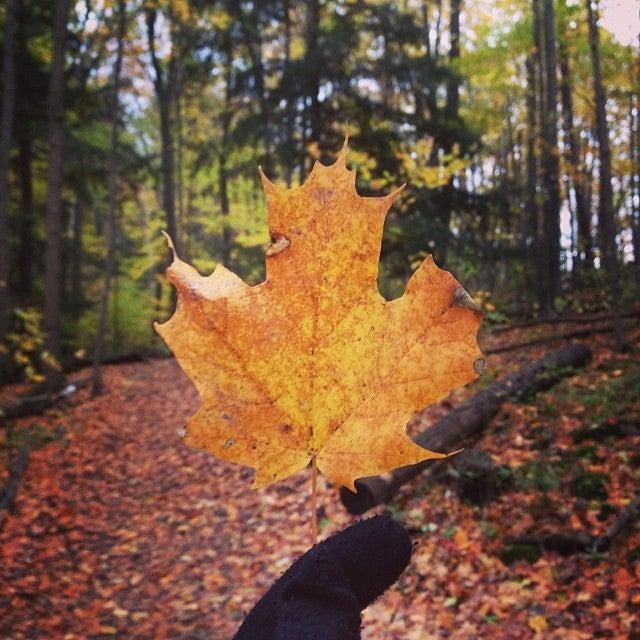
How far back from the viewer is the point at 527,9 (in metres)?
13.0

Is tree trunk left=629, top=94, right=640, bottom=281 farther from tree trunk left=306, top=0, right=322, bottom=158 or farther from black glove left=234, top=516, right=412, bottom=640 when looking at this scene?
black glove left=234, top=516, right=412, bottom=640

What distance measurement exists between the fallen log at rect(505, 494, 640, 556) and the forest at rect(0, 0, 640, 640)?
2 centimetres

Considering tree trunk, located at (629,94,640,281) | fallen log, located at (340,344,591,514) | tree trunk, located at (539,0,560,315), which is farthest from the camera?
tree trunk, located at (629,94,640,281)

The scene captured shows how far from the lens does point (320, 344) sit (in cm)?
95

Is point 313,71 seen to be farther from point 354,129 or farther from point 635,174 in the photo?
point 635,174

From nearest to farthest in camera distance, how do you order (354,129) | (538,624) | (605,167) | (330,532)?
(538,624)
(330,532)
(605,167)
(354,129)

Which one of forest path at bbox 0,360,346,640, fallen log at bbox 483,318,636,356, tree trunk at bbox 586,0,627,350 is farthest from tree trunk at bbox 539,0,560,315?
forest path at bbox 0,360,346,640

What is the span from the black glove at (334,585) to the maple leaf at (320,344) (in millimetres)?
176

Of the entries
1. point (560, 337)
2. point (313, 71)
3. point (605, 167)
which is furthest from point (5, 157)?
point (560, 337)

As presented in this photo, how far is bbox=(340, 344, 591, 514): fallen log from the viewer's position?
419 centimetres

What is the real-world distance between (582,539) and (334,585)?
3.43m

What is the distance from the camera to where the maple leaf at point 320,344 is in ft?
2.93

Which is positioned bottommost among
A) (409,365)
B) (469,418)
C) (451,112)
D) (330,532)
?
(330,532)

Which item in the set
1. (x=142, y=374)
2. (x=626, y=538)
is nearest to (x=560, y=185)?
(x=626, y=538)
